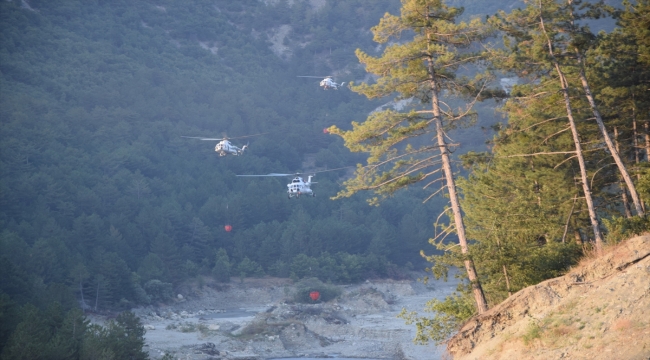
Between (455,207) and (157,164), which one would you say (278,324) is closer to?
(455,207)

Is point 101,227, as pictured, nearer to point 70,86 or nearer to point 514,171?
point 70,86

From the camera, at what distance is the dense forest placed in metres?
18.6

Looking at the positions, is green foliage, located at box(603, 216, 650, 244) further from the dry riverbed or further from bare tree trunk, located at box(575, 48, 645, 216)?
the dry riverbed

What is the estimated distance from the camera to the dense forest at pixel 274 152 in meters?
18.6

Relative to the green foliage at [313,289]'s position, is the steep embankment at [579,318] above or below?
above

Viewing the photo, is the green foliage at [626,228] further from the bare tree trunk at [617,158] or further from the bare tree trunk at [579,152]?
the bare tree trunk at [579,152]

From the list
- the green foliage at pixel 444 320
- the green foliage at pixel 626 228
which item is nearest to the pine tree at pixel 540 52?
the green foliage at pixel 626 228

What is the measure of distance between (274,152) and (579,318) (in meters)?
98.8

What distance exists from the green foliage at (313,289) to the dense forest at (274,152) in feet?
17.7

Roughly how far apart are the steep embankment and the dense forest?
2.11 meters

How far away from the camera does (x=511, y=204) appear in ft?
62.1

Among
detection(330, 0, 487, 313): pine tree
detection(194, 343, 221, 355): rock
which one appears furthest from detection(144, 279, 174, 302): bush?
detection(330, 0, 487, 313): pine tree

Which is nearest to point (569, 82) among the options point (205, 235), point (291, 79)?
point (205, 235)

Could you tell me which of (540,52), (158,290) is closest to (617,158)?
(540,52)
